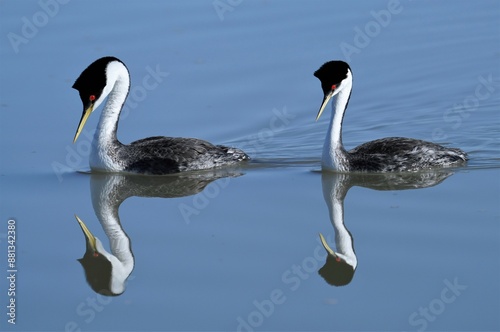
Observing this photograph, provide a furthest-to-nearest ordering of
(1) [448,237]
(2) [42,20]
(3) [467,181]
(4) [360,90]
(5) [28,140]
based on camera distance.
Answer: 1. (2) [42,20]
2. (4) [360,90]
3. (5) [28,140]
4. (3) [467,181]
5. (1) [448,237]

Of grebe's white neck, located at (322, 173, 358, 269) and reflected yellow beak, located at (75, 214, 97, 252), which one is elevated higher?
grebe's white neck, located at (322, 173, 358, 269)

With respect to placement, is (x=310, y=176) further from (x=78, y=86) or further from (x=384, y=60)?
(x=384, y=60)

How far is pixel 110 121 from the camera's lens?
15.0m

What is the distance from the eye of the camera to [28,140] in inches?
625

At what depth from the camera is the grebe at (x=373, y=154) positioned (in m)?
14.7

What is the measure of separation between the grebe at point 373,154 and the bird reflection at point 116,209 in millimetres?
1302

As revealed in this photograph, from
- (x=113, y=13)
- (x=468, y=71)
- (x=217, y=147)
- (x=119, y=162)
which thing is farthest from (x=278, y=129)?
(x=113, y=13)

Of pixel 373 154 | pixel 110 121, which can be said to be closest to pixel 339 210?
pixel 373 154

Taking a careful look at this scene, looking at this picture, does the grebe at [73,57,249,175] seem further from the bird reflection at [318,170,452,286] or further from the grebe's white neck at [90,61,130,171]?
the bird reflection at [318,170,452,286]

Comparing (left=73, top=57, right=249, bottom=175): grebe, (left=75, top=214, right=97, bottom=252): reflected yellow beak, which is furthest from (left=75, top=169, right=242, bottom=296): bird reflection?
(left=73, top=57, right=249, bottom=175): grebe

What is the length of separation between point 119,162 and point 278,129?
2784mm

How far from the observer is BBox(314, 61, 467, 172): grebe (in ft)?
48.3

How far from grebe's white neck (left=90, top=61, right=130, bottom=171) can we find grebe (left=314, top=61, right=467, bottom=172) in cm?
267

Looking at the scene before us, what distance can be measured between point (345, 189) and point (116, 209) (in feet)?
9.45
